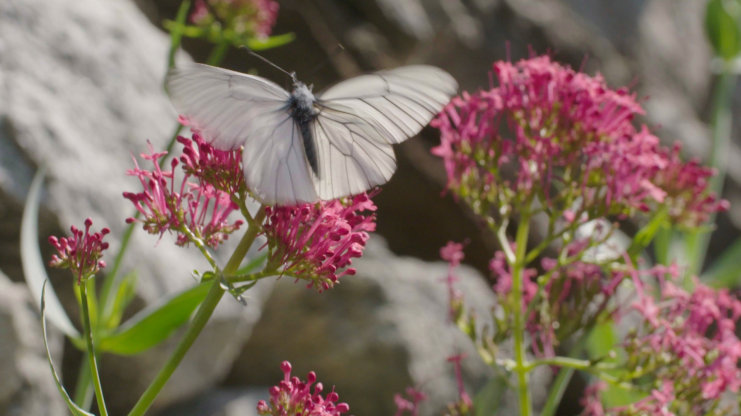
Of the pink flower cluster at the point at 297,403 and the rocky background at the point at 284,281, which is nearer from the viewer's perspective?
the pink flower cluster at the point at 297,403

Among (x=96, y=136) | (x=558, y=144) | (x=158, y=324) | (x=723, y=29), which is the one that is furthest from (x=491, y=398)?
(x=723, y=29)

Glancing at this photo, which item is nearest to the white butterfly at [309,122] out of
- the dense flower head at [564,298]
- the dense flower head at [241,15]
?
the dense flower head at [564,298]

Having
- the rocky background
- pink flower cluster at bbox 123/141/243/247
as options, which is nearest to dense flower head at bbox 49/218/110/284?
pink flower cluster at bbox 123/141/243/247

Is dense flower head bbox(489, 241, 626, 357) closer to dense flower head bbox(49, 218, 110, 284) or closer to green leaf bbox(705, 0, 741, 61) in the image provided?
dense flower head bbox(49, 218, 110, 284)

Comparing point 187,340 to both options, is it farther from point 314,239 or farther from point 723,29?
point 723,29

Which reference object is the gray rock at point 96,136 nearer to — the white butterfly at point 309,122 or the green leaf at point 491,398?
the green leaf at point 491,398
